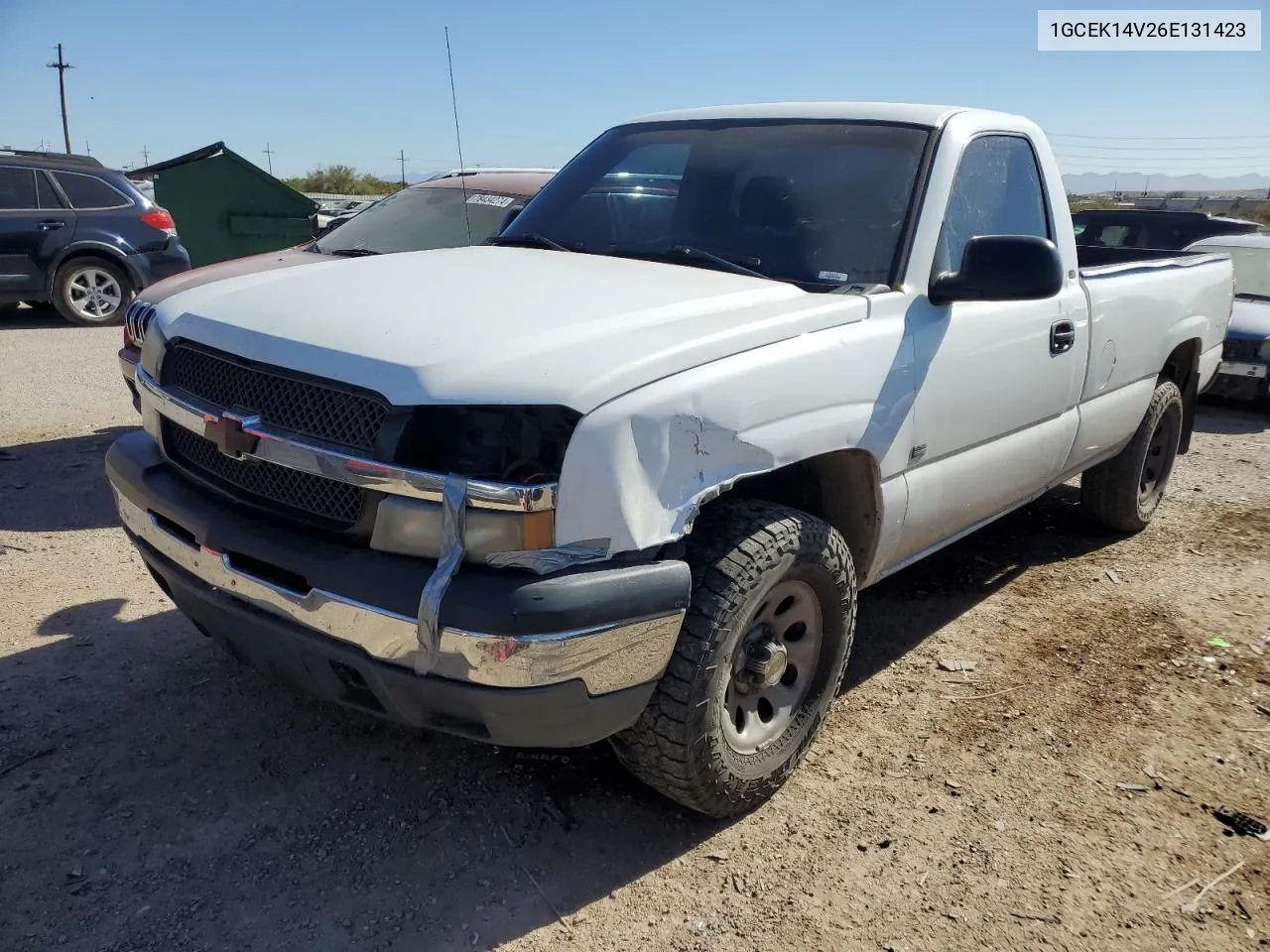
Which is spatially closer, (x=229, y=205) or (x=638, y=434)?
(x=638, y=434)

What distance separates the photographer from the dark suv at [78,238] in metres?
10.5

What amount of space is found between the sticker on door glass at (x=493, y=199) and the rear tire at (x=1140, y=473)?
12.6ft

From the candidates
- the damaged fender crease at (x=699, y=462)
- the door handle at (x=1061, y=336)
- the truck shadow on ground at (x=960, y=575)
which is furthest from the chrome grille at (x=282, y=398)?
the door handle at (x=1061, y=336)

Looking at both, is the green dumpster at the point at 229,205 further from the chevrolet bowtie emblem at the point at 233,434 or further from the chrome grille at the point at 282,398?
the chevrolet bowtie emblem at the point at 233,434

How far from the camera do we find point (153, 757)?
2975mm

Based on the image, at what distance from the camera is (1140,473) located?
5.12m

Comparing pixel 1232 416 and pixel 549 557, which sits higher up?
pixel 549 557

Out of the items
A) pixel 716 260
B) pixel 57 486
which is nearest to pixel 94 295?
pixel 57 486

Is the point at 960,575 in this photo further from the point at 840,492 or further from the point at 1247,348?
the point at 1247,348

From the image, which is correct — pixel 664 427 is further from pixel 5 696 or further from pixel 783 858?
pixel 5 696

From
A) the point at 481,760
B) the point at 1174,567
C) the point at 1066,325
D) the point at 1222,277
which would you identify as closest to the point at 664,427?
the point at 481,760

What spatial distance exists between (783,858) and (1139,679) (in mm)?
A: 1832

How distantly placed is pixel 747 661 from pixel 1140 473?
332cm

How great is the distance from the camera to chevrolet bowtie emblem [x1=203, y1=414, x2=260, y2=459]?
7.82 feet
